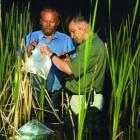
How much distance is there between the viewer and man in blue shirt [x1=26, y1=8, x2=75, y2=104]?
5.88 m

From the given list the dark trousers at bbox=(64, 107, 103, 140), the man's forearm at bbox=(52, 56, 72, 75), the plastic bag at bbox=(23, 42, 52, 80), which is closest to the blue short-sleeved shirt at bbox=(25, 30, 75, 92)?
the plastic bag at bbox=(23, 42, 52, 80)

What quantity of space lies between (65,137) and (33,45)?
95 centimetres

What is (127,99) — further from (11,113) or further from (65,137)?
(11,113)

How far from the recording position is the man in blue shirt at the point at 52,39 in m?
5.88

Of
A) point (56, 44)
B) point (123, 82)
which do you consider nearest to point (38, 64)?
point (56, 44)

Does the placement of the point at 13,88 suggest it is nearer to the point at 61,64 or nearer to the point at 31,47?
the point at 31,47

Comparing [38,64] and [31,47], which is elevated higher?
[31,47]

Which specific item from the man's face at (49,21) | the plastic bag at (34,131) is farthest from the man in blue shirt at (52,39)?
the plastic bag at (34,131)

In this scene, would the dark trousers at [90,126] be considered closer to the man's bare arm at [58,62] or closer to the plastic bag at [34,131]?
the plastic bag at [34,131]

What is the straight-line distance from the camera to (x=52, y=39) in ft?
19.6

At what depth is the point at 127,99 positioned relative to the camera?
5.88 metres

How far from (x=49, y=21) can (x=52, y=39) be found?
0.22m

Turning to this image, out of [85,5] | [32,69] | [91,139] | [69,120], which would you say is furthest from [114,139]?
[85,5]

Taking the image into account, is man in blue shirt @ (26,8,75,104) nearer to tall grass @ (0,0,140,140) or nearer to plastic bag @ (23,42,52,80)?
tall grass @ (0,0,140,140)
